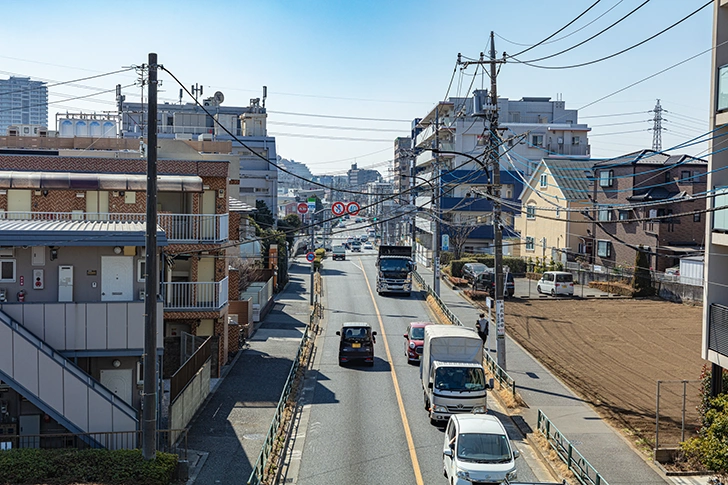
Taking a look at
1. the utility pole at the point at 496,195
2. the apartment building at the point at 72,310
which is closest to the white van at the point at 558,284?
the utility pole at the point at 496,195

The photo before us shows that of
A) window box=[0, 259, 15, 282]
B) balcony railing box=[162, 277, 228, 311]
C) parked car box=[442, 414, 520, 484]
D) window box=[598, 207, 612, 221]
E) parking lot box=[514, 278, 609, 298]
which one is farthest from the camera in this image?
window box=[598, 207, 612, 221]

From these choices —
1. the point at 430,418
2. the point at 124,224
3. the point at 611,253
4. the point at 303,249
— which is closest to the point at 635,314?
the point at 611,253

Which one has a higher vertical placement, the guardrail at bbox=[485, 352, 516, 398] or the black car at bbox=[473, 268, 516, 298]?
the black car at bbox=[473, 268, 516, 298]

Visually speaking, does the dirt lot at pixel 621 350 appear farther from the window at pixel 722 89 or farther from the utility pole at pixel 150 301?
the utility pole at pixel 150 301

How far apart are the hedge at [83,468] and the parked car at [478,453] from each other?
240 inches

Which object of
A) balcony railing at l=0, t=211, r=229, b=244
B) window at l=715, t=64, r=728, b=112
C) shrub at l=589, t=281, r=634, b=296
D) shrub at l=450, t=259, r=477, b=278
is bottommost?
shrub at l=589, t=281, r=634, b=296

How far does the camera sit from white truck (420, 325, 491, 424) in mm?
20625

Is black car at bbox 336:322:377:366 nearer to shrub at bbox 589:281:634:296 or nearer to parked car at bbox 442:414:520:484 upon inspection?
parked car at bbox 442:414:520:484

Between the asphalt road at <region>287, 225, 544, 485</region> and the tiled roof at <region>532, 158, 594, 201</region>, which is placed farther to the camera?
the tiled roof at <region>532, 158, 594, 201</region>

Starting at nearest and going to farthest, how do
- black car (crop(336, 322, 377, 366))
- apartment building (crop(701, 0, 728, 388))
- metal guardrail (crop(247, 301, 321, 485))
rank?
1. metal guardrail (crop(247, 301, 321, 485))
2. apartment building (crop(701, 0, 728, 388))
3. black car (crop(336, 322, 377, 366))

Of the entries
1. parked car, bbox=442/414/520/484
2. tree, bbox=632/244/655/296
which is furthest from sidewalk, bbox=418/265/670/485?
tree, bbox=632/244/655/296

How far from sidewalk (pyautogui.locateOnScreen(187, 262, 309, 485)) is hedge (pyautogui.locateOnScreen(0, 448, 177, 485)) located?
1.12 meters

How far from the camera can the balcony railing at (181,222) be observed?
82.7 feet

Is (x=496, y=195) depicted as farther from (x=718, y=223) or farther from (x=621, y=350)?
(x=621, y=350)
